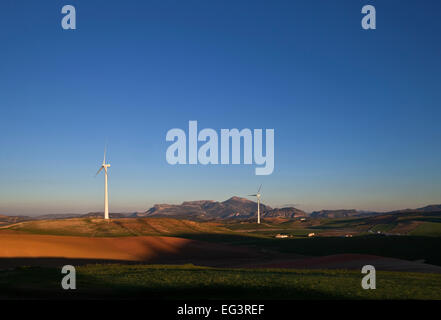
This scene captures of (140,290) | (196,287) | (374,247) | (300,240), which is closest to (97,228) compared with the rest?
(300,240)

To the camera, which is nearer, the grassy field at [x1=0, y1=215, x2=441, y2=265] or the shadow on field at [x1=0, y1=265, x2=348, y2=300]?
the shadow on field at [x1=0, y1=265, x2=348, y2=300]

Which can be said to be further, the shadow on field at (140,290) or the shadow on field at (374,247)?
the shadow on field at (374,247)

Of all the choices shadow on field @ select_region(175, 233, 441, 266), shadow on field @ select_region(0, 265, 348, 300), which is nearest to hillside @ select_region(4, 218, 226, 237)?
shadow on field @ select_region(175, 233, 441, 266)

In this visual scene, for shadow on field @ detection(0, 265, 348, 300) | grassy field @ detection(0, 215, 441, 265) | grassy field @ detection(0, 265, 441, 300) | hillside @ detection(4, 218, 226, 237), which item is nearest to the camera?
shadow on field @ detection(0, 265, 348, 300)

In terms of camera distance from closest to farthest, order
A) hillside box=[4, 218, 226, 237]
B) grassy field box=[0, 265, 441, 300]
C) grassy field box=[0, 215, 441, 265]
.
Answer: grassy field box=[0, 265, 441, 300] < grassy field box=[0, 215, 441, 265] < hillside box=[4, 218, 226, 237]

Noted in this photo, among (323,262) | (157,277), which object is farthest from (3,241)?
(323,262)

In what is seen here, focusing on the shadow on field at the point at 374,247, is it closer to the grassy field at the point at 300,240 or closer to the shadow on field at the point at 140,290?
the grassy field at the point at 300,240

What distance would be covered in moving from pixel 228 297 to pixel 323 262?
45.4 metres

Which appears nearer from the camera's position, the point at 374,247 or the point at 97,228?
the point at 374,247

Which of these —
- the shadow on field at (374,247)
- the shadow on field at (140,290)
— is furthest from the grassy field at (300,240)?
the shadow on field at (140,290)

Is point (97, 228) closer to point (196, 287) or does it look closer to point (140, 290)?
point (140, 290)

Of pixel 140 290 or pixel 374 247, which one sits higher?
pixel 140 290

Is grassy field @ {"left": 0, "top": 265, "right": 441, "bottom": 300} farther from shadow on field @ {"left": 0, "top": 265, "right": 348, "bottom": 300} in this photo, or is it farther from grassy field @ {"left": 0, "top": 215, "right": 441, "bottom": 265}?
grassy field @ {"left": 0, "top": 215, "right": 441, "bottom": 265}
